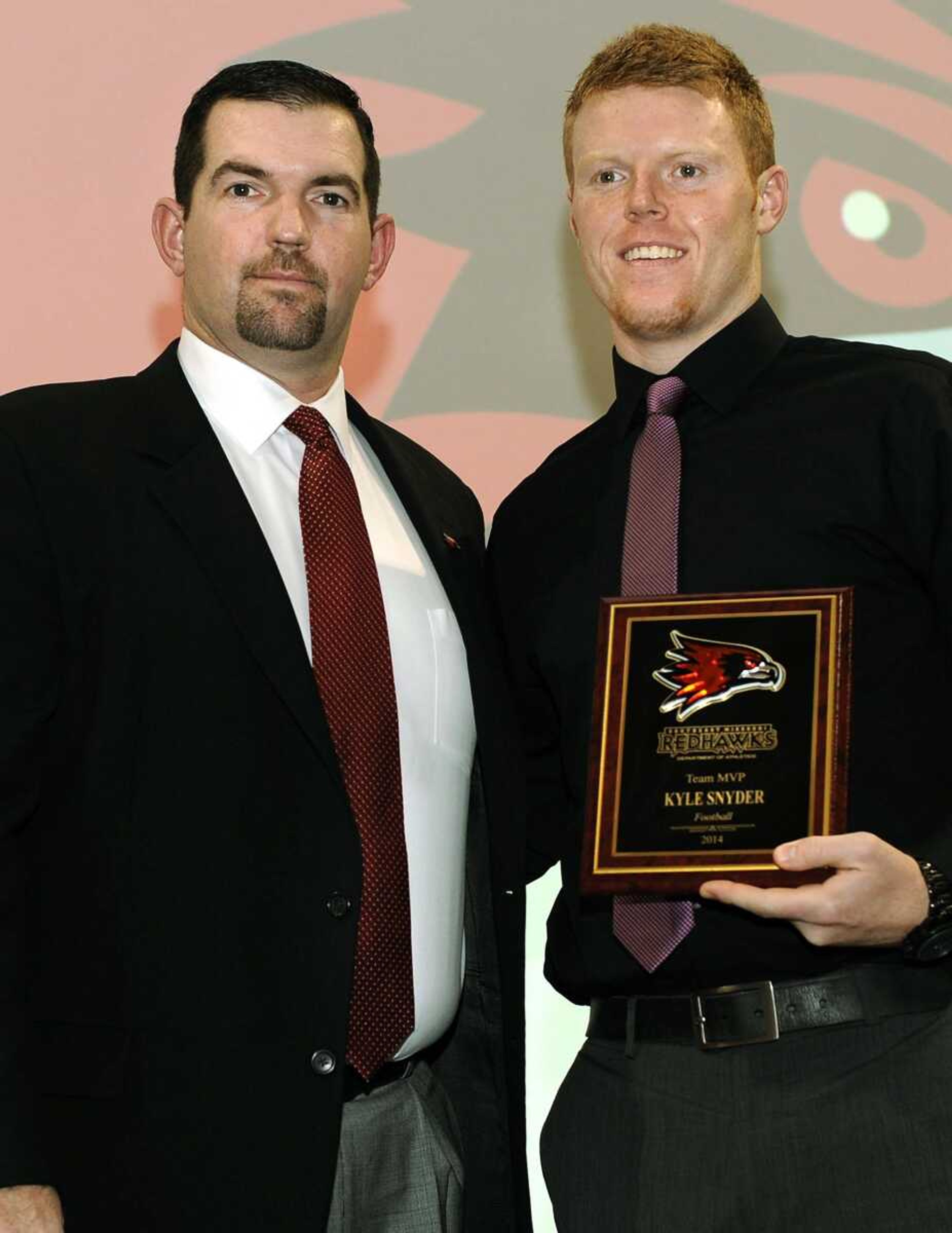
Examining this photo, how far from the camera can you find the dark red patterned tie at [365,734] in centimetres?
205

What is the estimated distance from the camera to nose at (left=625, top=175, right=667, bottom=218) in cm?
227

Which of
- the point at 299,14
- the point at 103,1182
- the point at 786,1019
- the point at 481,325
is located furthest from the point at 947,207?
the point at 103,1182

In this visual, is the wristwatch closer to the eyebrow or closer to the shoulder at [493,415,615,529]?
the shoulder at [493,415,615,529]

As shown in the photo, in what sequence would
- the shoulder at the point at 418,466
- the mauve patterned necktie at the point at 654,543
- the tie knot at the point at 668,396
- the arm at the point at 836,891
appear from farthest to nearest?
the shoulder at the point at 418,466
the tie knot at the point at 668,396
the mauve patterned necktie at the point at 654,543
the arm at the point at 836,891

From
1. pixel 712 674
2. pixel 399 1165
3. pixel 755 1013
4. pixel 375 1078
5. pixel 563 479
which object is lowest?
pixel 399 1165

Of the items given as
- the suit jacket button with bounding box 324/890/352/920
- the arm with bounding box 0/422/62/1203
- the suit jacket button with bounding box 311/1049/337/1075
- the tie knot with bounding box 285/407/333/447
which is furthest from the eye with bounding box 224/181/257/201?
the suit jacket button with bounding box 311/1049/337/1075

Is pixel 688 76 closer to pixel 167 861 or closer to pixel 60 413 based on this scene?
pixel 60 413

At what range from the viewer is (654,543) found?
7.00 ft

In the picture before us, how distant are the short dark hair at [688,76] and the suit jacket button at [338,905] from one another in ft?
3.42

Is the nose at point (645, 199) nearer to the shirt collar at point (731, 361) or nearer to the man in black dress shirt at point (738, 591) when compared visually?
the man in black dress shirt at point (738, 591)

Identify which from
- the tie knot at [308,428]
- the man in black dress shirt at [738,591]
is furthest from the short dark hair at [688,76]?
the tie knot at [308,428]

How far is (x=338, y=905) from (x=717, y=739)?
0.46 meters

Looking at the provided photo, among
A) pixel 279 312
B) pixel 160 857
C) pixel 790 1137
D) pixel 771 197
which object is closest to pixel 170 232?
pixel 279 312

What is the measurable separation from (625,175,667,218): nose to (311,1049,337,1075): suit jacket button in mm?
1118
